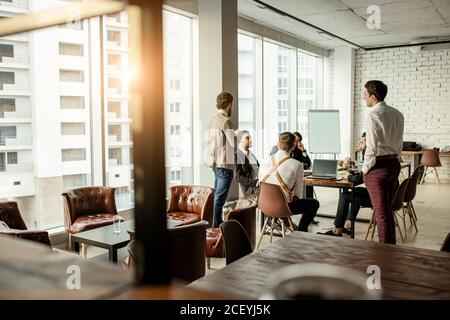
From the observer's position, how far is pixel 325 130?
Result: 9.49 metres

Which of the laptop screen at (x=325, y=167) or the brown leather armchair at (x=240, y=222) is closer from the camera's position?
the brown leather armchair at (x=240, y=222)

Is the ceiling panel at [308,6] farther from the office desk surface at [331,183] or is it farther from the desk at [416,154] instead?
the desk at [416,154]

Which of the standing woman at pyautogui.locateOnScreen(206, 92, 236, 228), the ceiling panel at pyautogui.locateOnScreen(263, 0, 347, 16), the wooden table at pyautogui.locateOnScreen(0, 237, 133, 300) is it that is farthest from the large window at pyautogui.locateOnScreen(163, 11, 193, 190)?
the wooden table at pyautogui.locateOnScreen(0, 237, 133, 300)

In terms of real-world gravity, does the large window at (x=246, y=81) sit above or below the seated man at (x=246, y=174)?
above

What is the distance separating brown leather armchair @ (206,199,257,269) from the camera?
3.20 m

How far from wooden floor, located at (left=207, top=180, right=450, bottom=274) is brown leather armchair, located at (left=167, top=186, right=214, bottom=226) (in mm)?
524

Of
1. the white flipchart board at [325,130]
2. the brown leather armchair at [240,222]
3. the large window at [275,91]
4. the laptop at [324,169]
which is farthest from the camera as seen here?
the white flipchart board at [325,130]

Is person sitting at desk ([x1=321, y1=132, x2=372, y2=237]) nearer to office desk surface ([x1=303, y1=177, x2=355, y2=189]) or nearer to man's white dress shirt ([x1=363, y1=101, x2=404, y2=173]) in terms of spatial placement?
office desk surface ([x1=303, y1=177, x2=355, y2=189])

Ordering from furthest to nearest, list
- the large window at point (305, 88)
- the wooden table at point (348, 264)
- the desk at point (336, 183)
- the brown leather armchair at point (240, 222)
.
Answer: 1. the large window at point (305, 88)
2. the desk at point (336, 183)
3. the brown leather armchair at point (240, 222)
4. the wooden table at point (348, 264)

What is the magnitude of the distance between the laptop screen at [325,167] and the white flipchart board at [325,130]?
436cm

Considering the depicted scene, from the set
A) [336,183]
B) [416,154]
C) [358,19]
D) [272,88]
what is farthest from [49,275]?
[416,154]

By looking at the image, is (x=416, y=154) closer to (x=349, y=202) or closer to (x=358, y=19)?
(x=358, y=19)

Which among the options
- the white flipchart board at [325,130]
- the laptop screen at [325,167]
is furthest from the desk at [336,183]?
the white flipchart board at [325,130]

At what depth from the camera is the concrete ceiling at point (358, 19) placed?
6.63m
